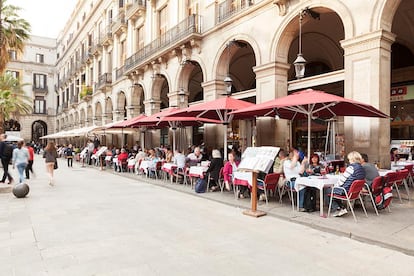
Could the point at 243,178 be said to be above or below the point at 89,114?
below

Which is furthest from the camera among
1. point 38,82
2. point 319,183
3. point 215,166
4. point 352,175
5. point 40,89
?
point 38,82

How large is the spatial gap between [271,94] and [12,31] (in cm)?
1624

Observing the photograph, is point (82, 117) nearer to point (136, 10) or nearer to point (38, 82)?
point (136, 10)

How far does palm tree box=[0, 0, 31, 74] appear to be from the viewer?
712 inches

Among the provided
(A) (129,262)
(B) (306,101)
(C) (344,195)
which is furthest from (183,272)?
(B) (306,101)

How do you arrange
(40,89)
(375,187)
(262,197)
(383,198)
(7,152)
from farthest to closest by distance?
(40,89)
(7,152)
(262,197)
(383,198)
(375,187)

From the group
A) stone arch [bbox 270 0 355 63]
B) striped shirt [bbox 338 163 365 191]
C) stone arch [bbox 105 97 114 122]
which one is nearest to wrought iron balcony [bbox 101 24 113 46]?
stone arch [bbox 105 97 114 122]

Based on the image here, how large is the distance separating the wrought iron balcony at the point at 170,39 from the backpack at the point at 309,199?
10417 mm

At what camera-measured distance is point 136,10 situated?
21250mm

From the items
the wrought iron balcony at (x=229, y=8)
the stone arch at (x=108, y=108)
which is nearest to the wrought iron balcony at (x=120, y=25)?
the stone arch at (x=108, y=108)

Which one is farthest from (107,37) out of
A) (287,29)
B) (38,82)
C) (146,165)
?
(38,82)

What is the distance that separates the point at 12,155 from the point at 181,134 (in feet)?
28.9

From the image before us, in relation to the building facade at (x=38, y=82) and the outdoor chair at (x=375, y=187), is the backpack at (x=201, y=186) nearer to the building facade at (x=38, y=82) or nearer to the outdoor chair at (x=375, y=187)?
the outdoor chair at (x=375, y=187)

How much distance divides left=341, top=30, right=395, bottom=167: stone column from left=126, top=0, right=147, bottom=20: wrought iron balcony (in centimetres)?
Result: 1577
